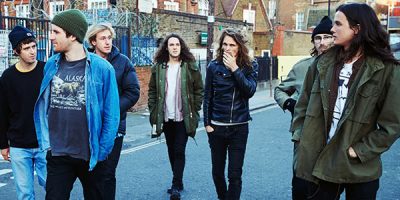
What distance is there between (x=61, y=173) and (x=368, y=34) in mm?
2345

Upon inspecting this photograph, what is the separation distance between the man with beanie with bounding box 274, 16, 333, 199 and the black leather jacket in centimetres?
40

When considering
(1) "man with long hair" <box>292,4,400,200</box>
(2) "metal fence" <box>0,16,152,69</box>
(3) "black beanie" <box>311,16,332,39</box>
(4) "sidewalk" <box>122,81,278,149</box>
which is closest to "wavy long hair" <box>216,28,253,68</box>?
(3) "black beanie" <box>311,16,332,39</box>

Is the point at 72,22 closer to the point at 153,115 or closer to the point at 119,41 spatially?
the point at 153,115

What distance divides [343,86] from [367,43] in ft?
1.01

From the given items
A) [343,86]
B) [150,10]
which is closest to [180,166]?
[343,86]

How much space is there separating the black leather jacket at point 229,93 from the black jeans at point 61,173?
180 cm

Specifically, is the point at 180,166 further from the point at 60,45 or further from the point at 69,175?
the point at 60,45

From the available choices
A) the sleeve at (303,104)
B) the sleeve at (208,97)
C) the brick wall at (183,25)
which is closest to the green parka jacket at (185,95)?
the sleeve at (208,97)

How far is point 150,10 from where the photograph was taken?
16188 mm

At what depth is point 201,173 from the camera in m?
6.59

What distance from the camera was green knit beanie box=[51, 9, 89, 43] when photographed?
3.28 meters

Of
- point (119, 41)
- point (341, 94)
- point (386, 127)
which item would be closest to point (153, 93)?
point (341, 94)

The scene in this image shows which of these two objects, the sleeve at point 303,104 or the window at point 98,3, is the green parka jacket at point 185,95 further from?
the window at point 98,3

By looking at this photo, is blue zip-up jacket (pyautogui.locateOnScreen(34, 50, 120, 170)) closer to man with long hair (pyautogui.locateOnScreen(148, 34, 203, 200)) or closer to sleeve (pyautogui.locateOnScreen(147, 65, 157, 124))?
man with long hair (pyautogui.locateOnScreen(148, 34, 203, 200))
